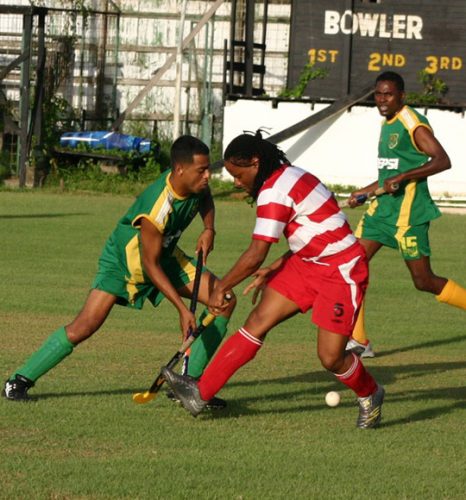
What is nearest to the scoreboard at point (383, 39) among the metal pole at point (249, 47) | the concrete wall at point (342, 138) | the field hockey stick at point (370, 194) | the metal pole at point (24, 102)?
the concrete wall at point (342, 138)

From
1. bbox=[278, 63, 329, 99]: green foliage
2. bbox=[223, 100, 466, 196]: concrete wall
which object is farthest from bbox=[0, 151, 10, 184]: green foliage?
bbox=[278, 63, 329, 99]: green foliage

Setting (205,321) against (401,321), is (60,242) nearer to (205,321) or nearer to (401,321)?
(401,321)

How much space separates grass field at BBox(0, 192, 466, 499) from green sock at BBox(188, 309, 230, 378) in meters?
0.28

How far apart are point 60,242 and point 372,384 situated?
33.6 feet

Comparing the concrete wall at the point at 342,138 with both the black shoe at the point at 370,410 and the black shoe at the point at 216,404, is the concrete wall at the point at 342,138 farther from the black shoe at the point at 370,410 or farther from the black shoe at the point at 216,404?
the black shoe at the point at 370,410

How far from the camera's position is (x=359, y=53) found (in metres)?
27.3

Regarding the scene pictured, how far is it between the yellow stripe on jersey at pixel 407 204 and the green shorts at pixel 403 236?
0.16ft

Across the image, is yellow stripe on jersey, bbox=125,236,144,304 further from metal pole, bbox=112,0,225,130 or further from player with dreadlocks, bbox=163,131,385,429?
metal pole, bbox=112,0,225,130

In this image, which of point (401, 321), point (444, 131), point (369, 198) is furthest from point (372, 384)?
point (444, 131)

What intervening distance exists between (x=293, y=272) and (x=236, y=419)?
993mm

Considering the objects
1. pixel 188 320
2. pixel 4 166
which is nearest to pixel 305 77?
pixel 4 166

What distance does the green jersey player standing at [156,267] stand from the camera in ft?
26.0

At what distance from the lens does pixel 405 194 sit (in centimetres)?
1088

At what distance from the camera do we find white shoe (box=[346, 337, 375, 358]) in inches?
418
